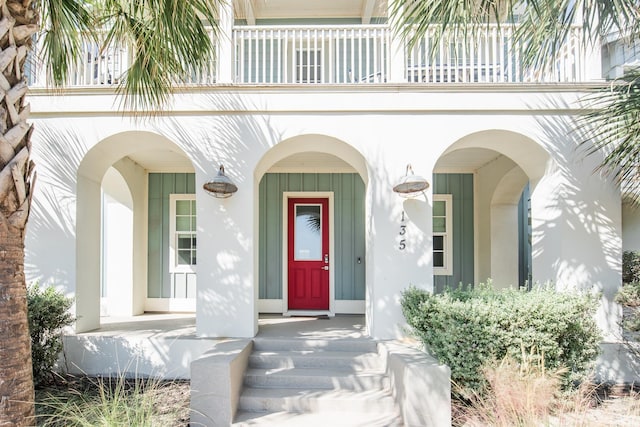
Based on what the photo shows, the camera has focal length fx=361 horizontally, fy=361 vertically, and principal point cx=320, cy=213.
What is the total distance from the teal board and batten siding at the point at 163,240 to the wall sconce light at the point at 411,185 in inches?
194

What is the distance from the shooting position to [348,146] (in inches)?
228

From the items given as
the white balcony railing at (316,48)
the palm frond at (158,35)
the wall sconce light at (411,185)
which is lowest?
the wall sconce light at (411,185)

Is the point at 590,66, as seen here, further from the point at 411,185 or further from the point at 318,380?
the point at 318,380

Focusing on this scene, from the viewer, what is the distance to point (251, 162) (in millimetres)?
5570

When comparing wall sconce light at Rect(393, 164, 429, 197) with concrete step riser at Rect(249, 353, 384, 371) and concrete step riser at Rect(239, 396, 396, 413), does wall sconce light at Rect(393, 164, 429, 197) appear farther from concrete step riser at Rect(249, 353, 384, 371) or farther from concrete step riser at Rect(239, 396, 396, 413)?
concrete step riser at Rect(239, 396, 396, 413)

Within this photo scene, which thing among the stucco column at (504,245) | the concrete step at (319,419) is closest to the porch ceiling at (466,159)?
the stucco column at (504,245)

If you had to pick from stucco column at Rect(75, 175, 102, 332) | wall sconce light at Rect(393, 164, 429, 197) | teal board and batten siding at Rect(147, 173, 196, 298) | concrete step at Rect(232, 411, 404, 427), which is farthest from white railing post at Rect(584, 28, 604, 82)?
stucco column at Rect(75, 175, 102, 332)

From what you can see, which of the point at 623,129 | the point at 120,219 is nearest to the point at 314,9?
the point at 120,219

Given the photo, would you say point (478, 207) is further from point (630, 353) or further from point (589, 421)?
point (589, 421)

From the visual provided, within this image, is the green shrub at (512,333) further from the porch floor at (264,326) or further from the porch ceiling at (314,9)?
the porch ceiling at (314,9)

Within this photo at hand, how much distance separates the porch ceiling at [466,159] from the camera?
23.1 ft

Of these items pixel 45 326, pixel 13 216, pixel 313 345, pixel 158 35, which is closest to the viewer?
pixel 13 216

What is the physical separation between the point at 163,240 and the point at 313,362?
4.78m

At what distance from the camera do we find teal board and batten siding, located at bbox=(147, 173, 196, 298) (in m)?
7.98
